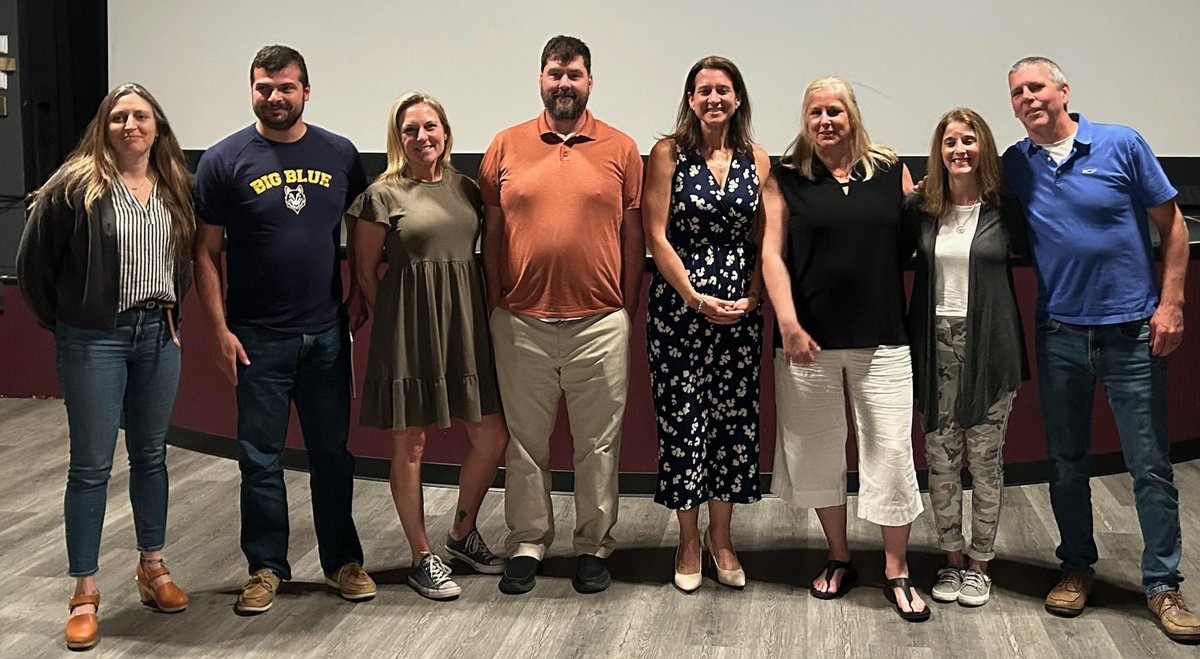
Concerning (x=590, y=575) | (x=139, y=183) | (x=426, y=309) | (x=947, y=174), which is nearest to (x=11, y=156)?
(x=139, y=183)

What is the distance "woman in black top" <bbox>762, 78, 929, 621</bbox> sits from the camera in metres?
2.86

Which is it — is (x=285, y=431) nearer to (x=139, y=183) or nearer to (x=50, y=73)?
(x=139, y=183)

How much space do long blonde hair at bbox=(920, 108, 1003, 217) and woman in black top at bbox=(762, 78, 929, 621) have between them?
0.24ft

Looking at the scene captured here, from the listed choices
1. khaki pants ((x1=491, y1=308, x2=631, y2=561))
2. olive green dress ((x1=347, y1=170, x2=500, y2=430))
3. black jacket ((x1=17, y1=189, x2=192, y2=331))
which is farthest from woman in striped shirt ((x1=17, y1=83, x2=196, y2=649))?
khaki pants ((x1=491, y1=308, x2=631, y2=561))

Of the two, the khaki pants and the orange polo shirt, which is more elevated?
the orange polo shirt

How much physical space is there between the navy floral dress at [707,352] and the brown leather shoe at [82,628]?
53.8 inches

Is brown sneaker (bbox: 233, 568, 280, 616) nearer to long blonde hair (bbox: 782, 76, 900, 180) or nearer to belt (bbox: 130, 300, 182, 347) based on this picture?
belt (bbox: 130, 300, 182, 347)

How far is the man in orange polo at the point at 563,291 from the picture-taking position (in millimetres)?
2924

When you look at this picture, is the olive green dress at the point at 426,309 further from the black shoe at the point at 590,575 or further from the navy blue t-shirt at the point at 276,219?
the black shoe at the point at 590,575

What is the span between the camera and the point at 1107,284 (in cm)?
278

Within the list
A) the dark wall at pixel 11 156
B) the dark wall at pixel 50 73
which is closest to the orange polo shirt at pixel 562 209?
the dark wall at pixel 50 73

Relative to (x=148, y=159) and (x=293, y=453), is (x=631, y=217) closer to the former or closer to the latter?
(x=148, y=159)

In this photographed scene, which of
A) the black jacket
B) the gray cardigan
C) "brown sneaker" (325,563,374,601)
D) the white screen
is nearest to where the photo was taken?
the black jacket

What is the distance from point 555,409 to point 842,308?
77cm
